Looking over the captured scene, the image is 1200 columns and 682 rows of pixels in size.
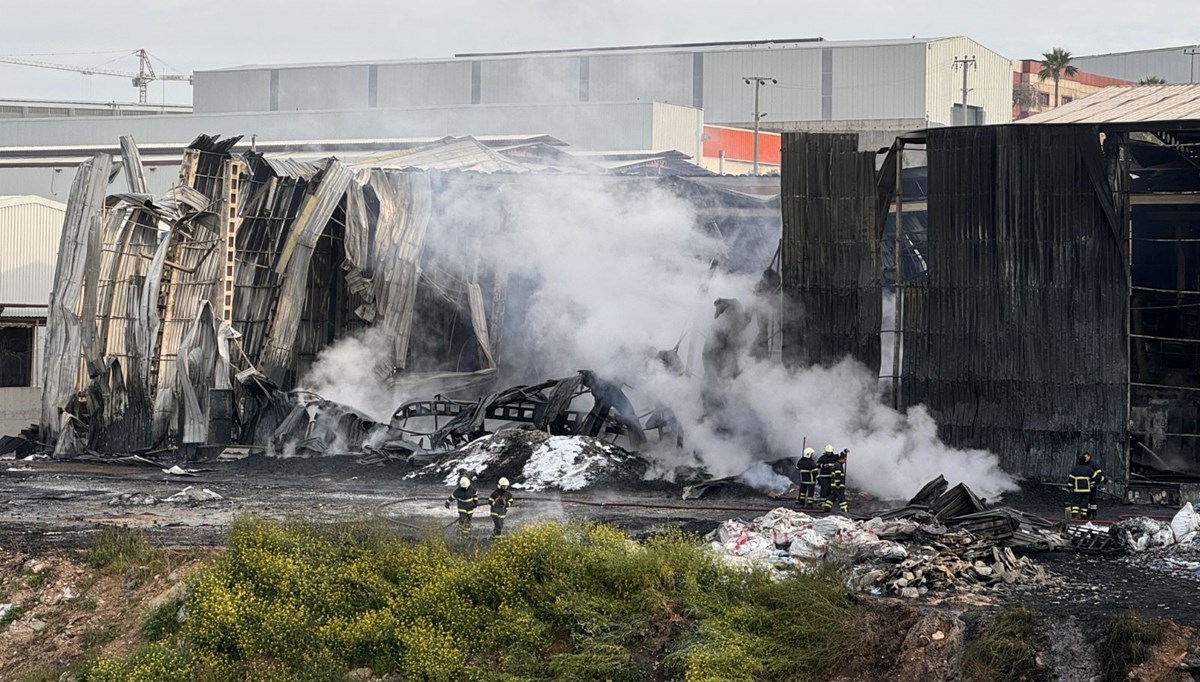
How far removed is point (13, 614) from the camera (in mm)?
17938

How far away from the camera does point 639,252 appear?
2933cm

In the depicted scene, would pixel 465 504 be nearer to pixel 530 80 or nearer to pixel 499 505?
pixel 499 505

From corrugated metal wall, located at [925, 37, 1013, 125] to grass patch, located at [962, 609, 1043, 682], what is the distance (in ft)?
161

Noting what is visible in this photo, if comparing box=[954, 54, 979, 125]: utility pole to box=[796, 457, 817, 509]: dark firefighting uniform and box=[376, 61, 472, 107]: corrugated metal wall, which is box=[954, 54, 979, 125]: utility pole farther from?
box=[796, 457, 817, 509]: dark firefighting uniform

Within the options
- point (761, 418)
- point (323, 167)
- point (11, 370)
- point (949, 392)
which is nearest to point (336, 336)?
point (323, 167)

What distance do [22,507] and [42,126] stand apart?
140 ft

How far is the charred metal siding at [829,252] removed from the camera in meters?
24.0

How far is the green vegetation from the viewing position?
48.5 feet

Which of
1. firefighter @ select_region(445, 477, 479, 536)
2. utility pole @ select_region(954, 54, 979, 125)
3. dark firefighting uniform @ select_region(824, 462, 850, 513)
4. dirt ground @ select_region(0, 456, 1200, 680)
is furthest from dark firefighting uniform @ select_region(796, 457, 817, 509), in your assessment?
utility pole @ select_region(954, 54, 979, 125)

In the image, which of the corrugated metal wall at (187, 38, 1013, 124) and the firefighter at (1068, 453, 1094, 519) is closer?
the firefighter at (1068, 453, 1094, 519)

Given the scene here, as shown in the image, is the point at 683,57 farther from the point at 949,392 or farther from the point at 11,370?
the point at 949,392

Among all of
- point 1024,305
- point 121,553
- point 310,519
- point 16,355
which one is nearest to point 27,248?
point 16,355

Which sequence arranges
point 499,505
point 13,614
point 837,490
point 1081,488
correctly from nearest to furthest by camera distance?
point 13,614
point 499,505
point 1081,488
point 837,490

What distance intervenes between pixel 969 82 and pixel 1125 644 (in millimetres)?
54351
